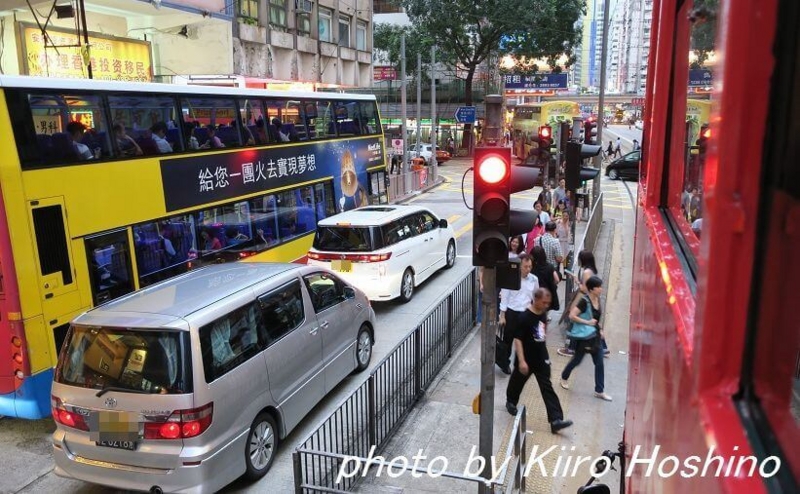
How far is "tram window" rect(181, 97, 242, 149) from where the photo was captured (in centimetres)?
993

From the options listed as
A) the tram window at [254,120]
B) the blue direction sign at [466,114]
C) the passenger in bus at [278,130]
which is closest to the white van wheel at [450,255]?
the passenger in bus at [278,130]

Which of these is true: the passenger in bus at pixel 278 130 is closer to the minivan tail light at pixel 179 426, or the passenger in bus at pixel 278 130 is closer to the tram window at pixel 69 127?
the tram window at pixel 69 127

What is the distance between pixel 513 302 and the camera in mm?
7801

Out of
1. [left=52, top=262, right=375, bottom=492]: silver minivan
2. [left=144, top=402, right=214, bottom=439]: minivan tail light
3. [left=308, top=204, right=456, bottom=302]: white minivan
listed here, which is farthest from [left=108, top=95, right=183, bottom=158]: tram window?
[left=144, top=402, right=214, bottom=439]: minivan tail light

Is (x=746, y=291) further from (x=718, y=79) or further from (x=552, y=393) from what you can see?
(x=552, y=393)

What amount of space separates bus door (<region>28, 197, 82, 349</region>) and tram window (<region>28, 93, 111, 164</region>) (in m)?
0.58

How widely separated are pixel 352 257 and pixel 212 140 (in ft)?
9.93

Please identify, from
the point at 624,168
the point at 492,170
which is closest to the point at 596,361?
the point at 492,170

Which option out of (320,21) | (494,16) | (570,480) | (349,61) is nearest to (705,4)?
(570,480)

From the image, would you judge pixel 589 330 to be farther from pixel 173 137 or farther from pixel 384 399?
pixel 173 137

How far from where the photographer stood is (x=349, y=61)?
30016mm

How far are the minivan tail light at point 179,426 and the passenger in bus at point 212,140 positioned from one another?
19.8ft

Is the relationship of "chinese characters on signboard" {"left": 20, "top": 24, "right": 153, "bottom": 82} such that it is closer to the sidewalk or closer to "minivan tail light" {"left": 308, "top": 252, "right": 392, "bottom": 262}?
"minivan tail light" {"left": 308, "top": 252, "right": 392, "bottom": 262}

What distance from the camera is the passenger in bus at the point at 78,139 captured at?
7633mm
